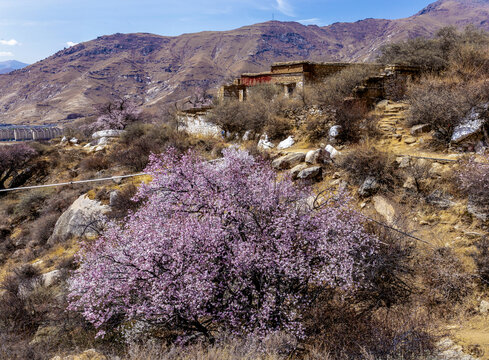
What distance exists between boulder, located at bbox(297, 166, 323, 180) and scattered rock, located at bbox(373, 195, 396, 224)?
1655 mm

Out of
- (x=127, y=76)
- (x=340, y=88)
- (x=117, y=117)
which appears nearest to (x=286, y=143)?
(x=340, y=88)

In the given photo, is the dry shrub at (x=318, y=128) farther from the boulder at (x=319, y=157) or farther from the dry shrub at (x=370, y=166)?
the dry shrub at (x=370, y=166)

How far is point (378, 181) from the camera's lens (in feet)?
22.3

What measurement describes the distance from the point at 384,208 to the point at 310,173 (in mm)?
2104

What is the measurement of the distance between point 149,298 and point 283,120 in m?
9.04

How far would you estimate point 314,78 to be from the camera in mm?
14680

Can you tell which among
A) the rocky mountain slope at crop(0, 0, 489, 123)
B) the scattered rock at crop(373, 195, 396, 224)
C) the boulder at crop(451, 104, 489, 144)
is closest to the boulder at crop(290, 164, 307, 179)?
the scattered rock at crop(373, 195, 396, 224)

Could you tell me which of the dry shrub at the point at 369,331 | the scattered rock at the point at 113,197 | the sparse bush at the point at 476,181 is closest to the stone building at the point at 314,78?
the sparse bush at the point at 476,181

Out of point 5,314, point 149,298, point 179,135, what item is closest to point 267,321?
point 149,298

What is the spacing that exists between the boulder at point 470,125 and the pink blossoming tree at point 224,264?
15.9ft

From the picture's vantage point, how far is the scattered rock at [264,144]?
10770 mm

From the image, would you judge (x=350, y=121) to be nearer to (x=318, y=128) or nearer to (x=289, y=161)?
(x=318, y=128)

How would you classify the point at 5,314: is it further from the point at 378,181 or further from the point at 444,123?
the point at 444,123

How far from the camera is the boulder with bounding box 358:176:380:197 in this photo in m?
6.69
